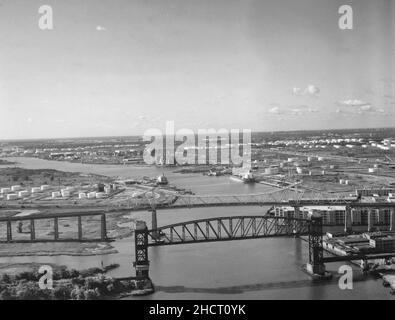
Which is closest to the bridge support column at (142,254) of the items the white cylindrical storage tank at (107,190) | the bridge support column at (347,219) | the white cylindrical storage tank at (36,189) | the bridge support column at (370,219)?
the bridge support column at (347,219)

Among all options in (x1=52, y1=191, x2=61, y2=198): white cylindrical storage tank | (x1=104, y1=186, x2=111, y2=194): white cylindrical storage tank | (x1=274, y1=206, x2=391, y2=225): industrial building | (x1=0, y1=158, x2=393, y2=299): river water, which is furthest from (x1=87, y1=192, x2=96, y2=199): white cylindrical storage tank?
(x1=274, y1=206, x2=391, y2=225): industrial building

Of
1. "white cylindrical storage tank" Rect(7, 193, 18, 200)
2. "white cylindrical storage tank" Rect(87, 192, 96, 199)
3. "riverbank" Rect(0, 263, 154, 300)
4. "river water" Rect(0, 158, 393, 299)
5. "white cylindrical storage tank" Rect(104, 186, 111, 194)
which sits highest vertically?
"white cylindrical storage tank" Rect(104, 186, 111, 194)

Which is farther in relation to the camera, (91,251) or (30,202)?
(30,202)

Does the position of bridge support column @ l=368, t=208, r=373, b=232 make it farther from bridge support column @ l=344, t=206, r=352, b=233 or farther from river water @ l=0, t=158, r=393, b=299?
river water @ l=0, t=158, r=393, b=299

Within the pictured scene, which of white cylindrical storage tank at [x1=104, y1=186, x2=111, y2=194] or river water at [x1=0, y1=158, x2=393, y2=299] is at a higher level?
white cylindrical storage tank at [x1=104, y1=186, x2=111, y2=194]
